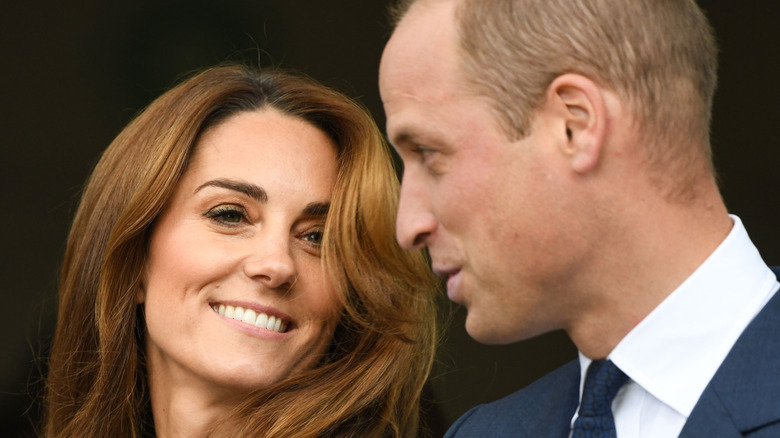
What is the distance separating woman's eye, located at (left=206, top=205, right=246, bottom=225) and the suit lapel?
125cm

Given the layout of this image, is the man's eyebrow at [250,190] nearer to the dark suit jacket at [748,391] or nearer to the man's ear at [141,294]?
the man's ear at [141,294]

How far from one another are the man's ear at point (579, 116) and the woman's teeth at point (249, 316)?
104 centimetres

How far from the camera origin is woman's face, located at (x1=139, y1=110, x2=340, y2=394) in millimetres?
2516

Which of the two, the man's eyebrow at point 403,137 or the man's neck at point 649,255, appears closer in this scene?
the man's neck at point 649,255

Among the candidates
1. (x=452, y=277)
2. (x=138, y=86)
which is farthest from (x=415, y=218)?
(x=138, y=86)

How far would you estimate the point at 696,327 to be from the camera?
175cm

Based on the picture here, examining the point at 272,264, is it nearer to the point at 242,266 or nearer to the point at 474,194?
the point at 242,266

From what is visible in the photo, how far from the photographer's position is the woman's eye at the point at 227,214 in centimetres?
257

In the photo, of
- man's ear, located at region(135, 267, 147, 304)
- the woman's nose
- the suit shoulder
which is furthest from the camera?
man's ear, located at region(135, 267, 147, 304)

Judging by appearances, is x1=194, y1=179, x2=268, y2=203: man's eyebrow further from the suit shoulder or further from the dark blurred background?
the dark blurred background

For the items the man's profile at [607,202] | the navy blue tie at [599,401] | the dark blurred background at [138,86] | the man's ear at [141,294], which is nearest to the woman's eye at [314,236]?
the man's ear at [141,294]

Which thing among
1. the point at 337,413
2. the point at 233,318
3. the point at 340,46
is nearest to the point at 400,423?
the point at 337,413

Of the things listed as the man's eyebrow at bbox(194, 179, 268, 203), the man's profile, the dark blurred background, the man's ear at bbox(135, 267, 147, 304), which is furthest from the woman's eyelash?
the dark blurred background

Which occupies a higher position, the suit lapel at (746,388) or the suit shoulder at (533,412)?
the suit lapel at (746,388)
